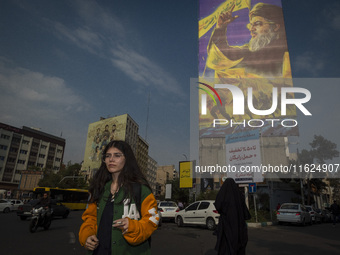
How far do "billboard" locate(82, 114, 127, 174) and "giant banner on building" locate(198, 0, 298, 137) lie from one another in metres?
50.3

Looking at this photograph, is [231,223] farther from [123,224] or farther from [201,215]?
[201,215]

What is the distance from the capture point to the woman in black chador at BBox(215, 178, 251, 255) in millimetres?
4488

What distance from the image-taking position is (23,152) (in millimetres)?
66250

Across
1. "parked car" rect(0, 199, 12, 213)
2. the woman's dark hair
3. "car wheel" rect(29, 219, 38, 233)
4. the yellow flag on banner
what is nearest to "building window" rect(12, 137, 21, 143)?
"parked car" rect(0, 199, 12, 213)

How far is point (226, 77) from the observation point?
36938 millimetres

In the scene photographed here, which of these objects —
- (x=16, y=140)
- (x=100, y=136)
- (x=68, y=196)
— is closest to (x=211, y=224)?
(x=68, y=196)

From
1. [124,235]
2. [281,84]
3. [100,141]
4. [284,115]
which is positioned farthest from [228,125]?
[100,141]

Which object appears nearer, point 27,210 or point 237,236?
point 237,236

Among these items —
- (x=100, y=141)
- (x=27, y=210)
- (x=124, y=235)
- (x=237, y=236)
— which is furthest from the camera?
(x=100, y=141)

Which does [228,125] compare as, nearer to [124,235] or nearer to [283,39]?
[283,39]

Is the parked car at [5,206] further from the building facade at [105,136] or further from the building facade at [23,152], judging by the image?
the building facade at [105,136]

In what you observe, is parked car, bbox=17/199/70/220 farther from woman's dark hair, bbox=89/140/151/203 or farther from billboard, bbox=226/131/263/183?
woman's dark hair, bbox=89/140/151/203

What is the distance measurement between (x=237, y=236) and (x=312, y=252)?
3.85m

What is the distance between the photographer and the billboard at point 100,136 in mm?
83875
